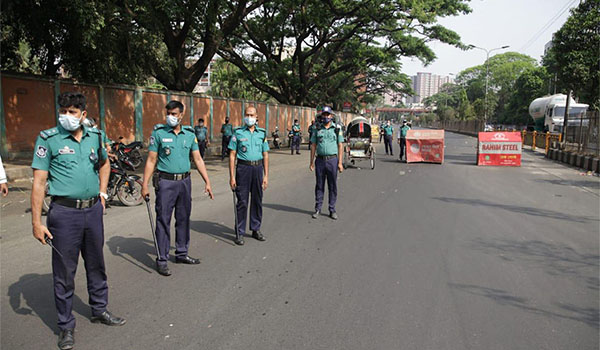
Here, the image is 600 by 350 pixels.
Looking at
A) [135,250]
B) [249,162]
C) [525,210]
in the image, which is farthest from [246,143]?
[525,210]

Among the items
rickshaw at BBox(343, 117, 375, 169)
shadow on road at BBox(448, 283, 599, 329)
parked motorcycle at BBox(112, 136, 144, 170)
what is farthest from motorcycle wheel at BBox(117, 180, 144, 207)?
rickshaw at BBox(343, 117, 375, 169)

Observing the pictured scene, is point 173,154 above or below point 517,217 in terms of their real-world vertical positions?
above

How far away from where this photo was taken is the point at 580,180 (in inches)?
563

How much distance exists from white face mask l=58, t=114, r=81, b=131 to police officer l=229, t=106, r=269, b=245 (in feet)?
9.28

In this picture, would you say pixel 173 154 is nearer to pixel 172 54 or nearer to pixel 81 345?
pixel 81 345

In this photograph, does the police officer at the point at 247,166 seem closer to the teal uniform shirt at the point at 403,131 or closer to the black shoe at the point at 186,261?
the black shoe at the point at 186,261

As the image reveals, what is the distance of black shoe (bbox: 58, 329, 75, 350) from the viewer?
3.27m

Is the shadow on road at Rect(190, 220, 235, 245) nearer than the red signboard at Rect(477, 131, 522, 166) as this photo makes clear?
Yes

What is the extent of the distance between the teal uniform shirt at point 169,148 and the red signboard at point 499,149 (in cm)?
1587

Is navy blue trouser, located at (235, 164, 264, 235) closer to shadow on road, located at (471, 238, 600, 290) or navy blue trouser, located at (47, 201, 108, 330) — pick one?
navy blue trouser, located at (47, 201, 108, 330)

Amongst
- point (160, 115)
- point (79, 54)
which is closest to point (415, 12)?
point (160, 115)

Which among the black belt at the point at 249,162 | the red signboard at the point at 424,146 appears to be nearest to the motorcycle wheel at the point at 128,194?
the black belt at the point at 249,162

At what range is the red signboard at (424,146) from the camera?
18.1 m

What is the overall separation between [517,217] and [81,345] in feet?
24.8
